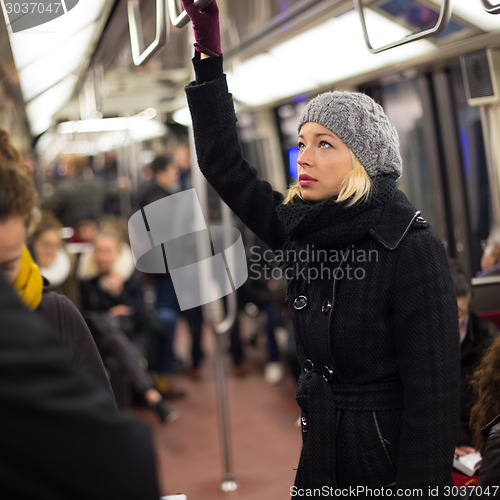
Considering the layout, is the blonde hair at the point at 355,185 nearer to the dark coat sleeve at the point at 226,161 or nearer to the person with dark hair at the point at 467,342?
the dark coat sleeve at the point at 226,161

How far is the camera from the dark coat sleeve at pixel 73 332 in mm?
1493

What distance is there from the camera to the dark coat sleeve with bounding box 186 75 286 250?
5.39 ft

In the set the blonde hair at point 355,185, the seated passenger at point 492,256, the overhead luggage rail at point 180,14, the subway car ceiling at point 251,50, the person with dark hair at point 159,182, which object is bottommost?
the seated passenger at point 492,256

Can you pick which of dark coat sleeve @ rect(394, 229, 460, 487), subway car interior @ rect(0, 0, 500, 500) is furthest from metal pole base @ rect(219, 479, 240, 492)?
dark coat sleeve @ rect(394, 229, 460, 487)

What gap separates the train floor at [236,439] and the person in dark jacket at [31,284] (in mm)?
1716

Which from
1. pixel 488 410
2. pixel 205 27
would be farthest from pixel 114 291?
pixel 205 27

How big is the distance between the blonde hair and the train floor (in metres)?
1.99

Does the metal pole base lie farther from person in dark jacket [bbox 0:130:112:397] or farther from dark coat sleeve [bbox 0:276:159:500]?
dark coat sleeve [bbox 0:276:159:500]

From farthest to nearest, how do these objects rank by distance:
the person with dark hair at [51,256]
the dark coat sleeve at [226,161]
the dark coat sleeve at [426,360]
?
the person with dark hair at [51,256] < the dark coat sleeve at [226,161] < the dark coat sleeve at [426,360]

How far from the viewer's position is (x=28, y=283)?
4.79ft

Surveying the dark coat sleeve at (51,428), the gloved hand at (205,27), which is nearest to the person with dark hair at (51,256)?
the gloved hand at (205,27)

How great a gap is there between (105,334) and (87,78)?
8.16ft

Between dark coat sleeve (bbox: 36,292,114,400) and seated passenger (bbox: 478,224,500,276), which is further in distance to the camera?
seated passenger (bbox: 478,224,500,276)

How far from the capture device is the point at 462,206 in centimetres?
421
